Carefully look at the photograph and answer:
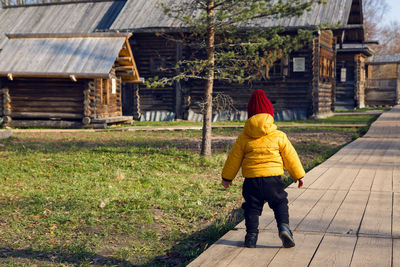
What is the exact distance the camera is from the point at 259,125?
4.06 metres

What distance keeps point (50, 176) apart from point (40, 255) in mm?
3881

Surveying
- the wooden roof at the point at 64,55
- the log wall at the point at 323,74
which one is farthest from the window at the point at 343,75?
the wooden roof at the point at 64,55

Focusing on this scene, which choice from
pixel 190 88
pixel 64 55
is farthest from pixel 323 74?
pixel 64 55

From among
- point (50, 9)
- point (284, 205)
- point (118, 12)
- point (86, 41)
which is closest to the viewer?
point (284, 205)

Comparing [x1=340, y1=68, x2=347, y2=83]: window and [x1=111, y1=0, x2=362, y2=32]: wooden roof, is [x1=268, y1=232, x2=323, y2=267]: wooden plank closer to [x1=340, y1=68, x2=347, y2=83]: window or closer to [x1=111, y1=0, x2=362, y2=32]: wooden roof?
[x1=111, y1=0, x2=362, y2=32]: wooden roof

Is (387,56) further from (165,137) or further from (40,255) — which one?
(40,255)

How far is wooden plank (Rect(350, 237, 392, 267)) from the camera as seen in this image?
348 centimetres

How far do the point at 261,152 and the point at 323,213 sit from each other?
4.30 ft

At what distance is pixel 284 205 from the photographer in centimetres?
411

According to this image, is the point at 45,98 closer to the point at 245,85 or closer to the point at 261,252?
the point at 245,85

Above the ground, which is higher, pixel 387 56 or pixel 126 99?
pixel 387 56

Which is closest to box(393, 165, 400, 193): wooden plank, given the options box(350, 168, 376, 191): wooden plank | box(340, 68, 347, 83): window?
box(350, 168, 376, 191): wooden plank

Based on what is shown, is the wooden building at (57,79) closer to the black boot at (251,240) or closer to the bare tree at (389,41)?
the black boot at (251,240)

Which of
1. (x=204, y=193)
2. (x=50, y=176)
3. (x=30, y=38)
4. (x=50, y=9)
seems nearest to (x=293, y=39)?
(x=204, y=193)
